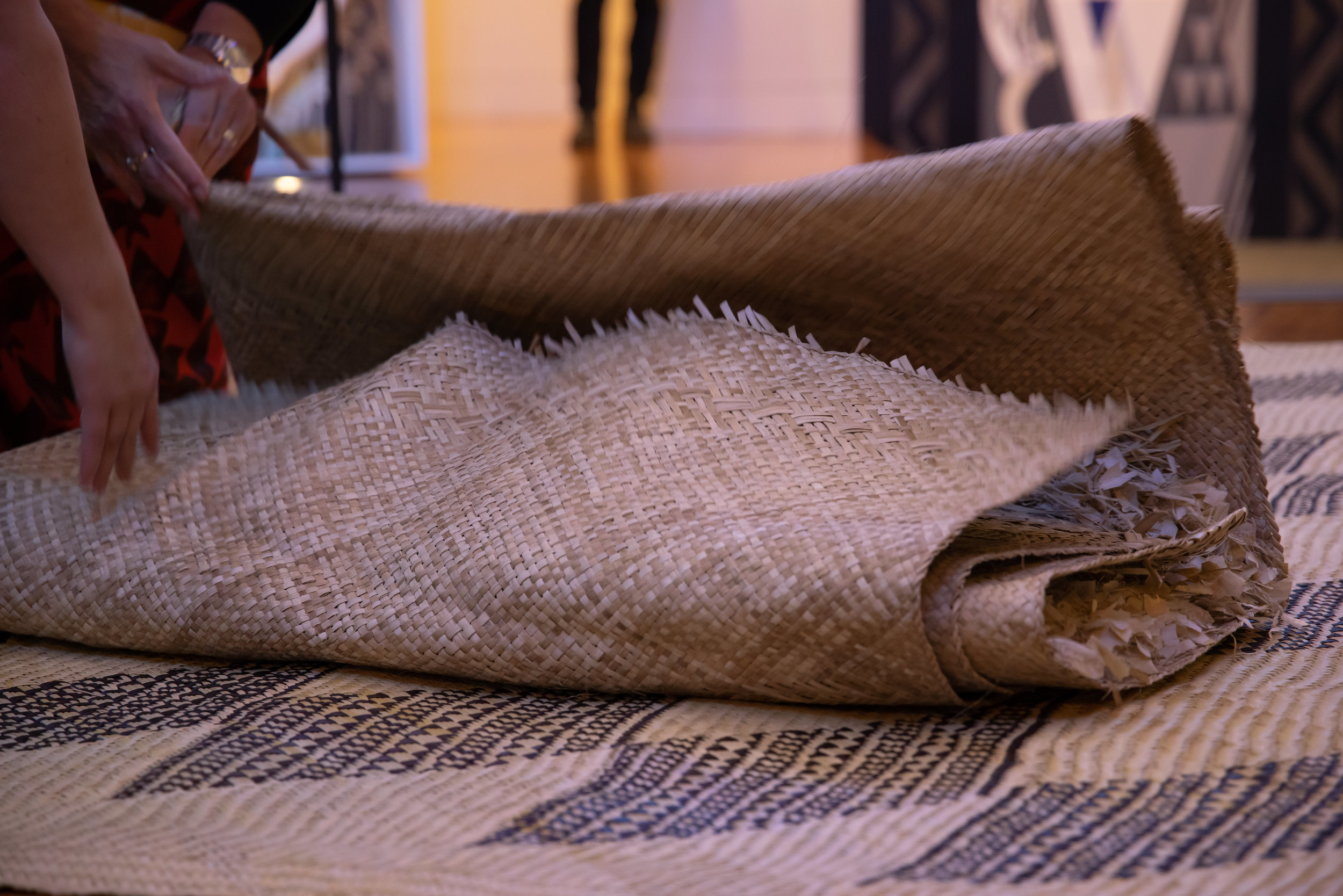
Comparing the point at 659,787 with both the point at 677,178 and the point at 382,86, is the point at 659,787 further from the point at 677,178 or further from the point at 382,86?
the point at 382,86

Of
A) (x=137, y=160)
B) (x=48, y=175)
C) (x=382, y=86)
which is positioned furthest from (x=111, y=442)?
(x=382, y=86)

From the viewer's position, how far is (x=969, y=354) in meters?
0.62

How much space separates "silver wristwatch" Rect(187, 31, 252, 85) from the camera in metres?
0.84

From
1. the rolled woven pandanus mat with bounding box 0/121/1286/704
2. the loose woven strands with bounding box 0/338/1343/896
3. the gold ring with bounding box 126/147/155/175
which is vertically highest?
the gold ring with bounding box 126/147/155/175

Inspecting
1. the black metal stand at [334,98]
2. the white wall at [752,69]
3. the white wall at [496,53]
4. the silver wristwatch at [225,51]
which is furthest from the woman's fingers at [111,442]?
the white wall at [496,53]

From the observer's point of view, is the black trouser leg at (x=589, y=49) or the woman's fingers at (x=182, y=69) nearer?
the woman's fingers at (x=182, y=69)

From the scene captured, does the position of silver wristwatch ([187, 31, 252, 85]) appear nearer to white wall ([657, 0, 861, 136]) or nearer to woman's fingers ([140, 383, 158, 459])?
woman's fingers ([140, 383, 158, 459])

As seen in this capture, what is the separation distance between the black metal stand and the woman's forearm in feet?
3.67

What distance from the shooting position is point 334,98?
1.73m

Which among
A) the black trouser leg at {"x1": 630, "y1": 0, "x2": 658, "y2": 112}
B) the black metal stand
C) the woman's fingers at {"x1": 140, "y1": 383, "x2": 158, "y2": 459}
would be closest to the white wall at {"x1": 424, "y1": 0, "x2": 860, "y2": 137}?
the black trouser leg at {"x1": 630, "y1": 0, "x2": 658, "y2": 112}

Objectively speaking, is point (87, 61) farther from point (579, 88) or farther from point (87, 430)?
point (579, 88)

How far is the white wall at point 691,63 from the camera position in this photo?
336 cm

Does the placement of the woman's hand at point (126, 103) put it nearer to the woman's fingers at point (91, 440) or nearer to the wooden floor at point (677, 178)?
the woman's fingers at point (91, 440)

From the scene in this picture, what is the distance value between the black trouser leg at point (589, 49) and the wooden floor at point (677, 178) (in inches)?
5.6
